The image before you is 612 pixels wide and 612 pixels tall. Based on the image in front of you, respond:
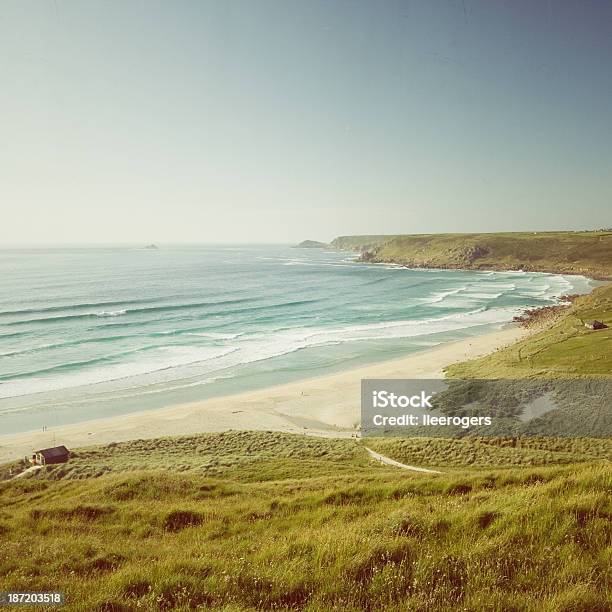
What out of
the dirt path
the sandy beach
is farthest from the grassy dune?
the dirt path

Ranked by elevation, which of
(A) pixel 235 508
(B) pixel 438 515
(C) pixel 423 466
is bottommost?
(C) pixel 423 466

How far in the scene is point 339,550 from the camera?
22.4 ft

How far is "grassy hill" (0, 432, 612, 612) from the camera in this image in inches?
229

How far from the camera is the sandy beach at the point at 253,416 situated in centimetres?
3191

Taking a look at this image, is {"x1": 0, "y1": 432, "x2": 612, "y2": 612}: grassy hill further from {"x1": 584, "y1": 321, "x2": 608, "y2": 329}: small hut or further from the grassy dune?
{"x1": 584, "y1": 321, "x2": 608, "y2": 329}: small hut

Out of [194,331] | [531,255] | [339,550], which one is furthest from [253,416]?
[531,255]

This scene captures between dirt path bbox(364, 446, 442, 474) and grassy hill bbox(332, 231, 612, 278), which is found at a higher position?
grassy hill bbox(332, 231, 612, 278)

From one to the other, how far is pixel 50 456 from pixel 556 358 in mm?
42420

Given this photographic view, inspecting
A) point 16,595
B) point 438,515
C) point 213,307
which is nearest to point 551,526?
point 438,515

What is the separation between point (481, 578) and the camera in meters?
5.96

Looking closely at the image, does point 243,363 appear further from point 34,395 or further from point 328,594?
point 328,594

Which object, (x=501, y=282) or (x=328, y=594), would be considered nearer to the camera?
(x=328, y=594)

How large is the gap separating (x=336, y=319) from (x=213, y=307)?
85.3 feet

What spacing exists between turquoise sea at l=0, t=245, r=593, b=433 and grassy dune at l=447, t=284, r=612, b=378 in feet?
42.4
